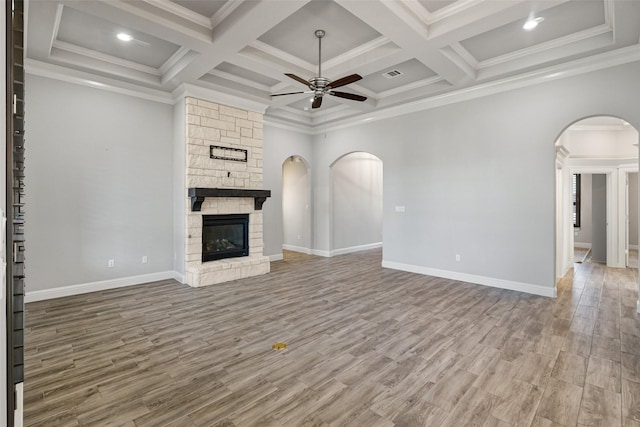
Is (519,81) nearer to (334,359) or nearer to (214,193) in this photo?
(334,359)

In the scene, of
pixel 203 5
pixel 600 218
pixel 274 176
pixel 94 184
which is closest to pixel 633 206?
pixel 600 218

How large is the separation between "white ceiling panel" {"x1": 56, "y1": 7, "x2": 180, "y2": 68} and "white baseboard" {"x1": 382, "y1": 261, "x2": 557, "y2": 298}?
5.30 metres

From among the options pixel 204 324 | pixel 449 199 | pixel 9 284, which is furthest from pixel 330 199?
pixel 9 284

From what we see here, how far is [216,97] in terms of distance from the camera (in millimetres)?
5402

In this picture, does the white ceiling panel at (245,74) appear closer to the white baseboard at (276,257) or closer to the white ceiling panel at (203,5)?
the white ceiling panel at (203,5)

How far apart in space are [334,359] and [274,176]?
5199 millimetres

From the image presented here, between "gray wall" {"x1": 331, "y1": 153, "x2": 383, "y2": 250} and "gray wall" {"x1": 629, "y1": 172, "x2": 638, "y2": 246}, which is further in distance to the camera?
"gray wall" {"x1": 629, "y1": 172, "x2": 638, "y2": 246}

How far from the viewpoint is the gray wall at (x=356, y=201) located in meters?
8.19

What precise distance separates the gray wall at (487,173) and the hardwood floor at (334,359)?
34.5 inches

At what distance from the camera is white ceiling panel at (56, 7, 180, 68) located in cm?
361

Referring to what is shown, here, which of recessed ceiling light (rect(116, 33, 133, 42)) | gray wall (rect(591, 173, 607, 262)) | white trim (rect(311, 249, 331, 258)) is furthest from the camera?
white trim (rect(311, 249, 331, 258))

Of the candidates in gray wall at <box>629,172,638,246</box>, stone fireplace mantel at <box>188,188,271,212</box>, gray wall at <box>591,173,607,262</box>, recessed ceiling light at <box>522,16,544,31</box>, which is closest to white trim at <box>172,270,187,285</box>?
stone fireplace mantel at <box>188,188,271,212</box>

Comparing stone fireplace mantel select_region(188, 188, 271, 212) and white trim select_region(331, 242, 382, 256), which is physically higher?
stone fireplace mantel select_region(188, 188, 271, 212)

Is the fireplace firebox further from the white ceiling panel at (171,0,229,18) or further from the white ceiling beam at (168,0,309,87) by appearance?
the white ceiling panel at (171,0,229,18)
